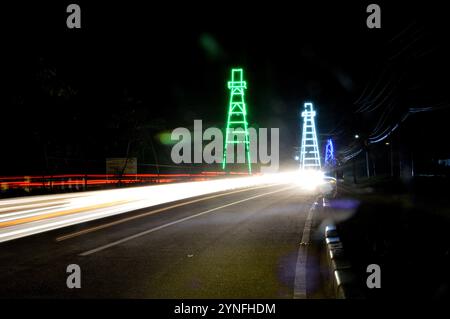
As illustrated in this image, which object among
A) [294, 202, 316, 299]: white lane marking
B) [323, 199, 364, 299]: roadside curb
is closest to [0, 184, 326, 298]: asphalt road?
[294, 202, 316, 299]: white lane marking

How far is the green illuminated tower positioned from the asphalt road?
1627 inches

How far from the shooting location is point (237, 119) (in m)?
59.9

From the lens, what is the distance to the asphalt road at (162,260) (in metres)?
6.74

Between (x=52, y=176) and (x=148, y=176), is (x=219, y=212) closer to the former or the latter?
(x=52, y=176)

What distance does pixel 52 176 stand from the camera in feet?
96.0

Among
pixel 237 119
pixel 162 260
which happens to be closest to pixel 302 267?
pixel 162 260

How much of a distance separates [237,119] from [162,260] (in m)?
51.5

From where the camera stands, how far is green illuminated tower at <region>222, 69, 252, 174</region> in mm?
56406

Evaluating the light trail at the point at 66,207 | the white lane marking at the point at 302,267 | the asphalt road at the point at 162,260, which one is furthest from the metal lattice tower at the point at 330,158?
the white lane marking at the point at 302,267

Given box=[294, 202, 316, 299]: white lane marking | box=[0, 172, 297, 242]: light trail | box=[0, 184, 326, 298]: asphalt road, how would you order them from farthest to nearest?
box=[0, 172, 297, 242]: light trail < box=[0, 184, 326, 298]: asphalt road < box=[294, 202, 316, 299]: white lane marking

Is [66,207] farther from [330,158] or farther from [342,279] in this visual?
[330,158]

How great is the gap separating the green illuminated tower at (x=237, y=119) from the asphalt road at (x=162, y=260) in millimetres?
41332

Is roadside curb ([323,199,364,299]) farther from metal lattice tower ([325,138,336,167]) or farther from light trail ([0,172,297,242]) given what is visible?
metal lattice tower ([325,138,336,167])

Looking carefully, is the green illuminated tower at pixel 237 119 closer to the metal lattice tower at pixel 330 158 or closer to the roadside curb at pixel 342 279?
the metal lattice tower at pixel 330 158
